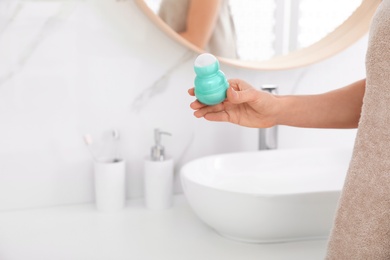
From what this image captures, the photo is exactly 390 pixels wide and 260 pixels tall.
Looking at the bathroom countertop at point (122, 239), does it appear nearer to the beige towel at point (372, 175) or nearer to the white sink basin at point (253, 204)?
the white sink basin at point (253, 204)

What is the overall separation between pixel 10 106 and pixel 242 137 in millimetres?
500

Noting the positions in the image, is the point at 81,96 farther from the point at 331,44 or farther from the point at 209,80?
the point at 331,44

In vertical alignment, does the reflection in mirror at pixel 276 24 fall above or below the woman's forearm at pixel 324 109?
above

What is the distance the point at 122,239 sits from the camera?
814 millimetres

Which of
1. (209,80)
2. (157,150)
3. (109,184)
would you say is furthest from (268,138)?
(209,80)

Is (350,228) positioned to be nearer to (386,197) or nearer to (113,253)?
(386,197)

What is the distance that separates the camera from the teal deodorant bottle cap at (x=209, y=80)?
0.57 metres

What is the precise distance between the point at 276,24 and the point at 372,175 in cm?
61

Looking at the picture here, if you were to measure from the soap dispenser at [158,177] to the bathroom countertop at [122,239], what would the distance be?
2 centimetres

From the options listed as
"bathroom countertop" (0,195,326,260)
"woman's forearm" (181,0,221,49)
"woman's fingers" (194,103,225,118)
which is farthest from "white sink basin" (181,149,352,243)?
"woman's forearm" (181,0,221,49)

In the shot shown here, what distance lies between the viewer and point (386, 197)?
1.78 feet

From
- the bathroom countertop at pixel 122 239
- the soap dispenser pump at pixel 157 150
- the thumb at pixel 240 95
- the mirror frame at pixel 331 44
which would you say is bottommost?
the bathroom countertop at pixel 122 239

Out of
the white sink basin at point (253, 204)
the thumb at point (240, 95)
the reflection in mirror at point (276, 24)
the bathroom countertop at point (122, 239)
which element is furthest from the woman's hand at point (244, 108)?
the reflection in mirror at point (276, 24)

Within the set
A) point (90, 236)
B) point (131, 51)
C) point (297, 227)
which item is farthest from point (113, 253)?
point (131, 51)
